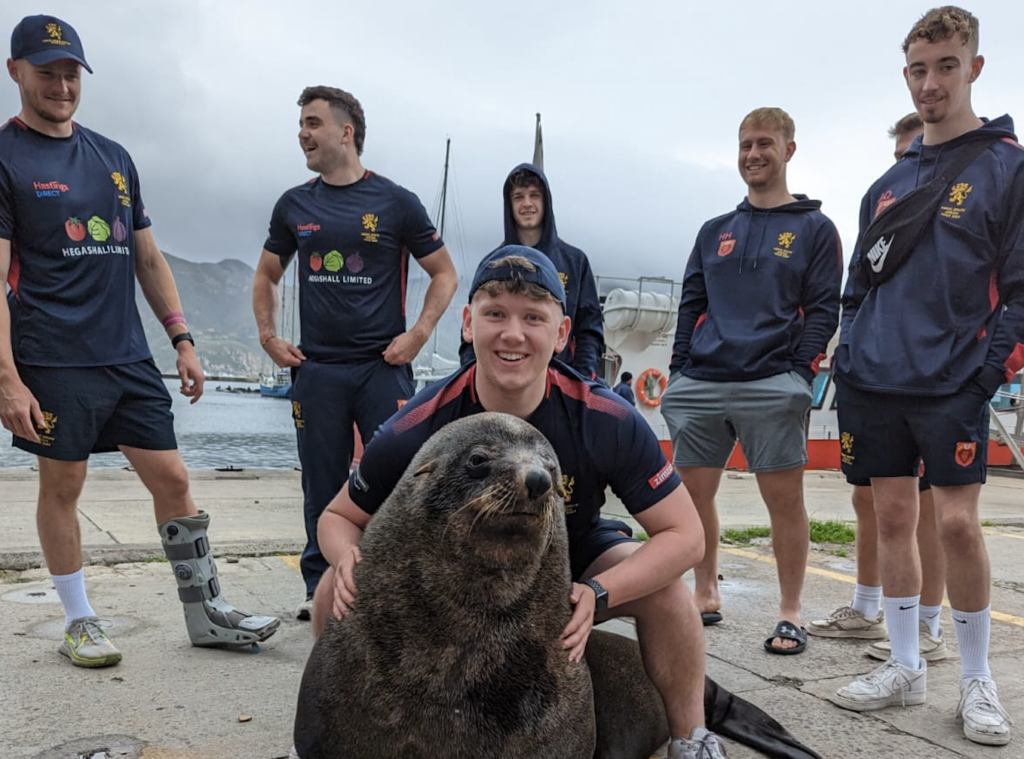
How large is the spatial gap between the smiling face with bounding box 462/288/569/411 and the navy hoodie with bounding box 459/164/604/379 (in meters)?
2.01

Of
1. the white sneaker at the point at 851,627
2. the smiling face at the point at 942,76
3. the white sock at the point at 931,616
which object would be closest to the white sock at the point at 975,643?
the white sock at the point at 931,616

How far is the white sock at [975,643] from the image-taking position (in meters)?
3.35

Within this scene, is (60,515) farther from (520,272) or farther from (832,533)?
(832,533)

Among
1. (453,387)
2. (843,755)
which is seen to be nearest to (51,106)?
(453,387)

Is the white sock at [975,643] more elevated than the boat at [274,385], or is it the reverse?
the white sock at [975,643]

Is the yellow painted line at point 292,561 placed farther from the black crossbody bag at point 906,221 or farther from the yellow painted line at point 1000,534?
the yellow painted line at point 1000,534

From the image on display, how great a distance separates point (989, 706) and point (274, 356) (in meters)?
3.64

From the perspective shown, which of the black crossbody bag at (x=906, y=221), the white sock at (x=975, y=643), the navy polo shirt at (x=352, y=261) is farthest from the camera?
the navy polo shirt at (x=352, y=261)

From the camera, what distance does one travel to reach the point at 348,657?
226 centimetres

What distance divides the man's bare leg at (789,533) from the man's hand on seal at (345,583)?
253 cm

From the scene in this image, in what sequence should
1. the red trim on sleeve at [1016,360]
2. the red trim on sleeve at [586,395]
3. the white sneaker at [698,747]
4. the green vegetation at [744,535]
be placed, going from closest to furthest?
1. the white sneaker at [698,747]
2. the red trim on sleeve at [586,395]
3. the red trim on sleeve at [1016,360]
4. the green vegetation at [744,535]

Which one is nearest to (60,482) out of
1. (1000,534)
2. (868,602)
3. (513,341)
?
(513,341)

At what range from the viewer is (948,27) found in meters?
3.39

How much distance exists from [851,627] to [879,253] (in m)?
2.01
